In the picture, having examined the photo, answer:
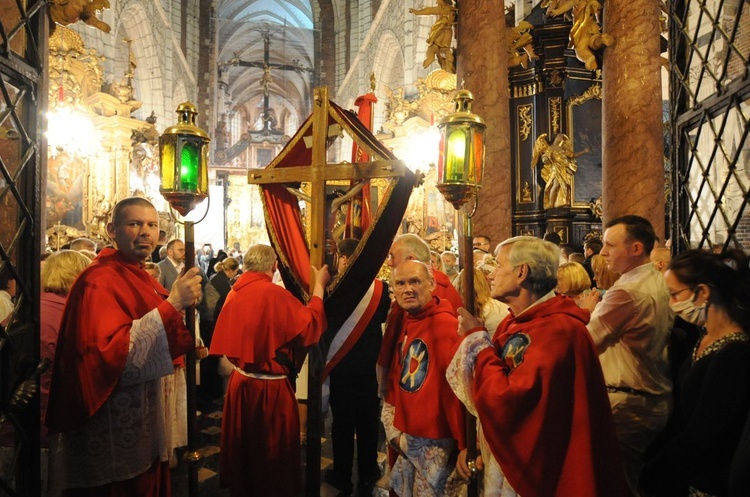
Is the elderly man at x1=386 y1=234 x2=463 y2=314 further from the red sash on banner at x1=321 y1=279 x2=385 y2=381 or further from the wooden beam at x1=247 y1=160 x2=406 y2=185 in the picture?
the wooden beam at x1=247 y1=160 x2=406 y2=185

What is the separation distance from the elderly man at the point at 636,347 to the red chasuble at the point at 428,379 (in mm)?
755

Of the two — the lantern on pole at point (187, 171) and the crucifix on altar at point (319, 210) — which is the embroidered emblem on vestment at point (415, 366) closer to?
the crucifix on altar at point (319, 210)

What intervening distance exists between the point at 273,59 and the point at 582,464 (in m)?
44.8

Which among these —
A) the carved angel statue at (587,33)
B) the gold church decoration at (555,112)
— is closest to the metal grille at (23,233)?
the carved angel statue at (587,33)

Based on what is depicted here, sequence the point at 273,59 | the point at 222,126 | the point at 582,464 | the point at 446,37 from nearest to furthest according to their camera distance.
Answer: the point at 582,464 < the point at 446,37 < the point at 222,126 < the point at 273,59

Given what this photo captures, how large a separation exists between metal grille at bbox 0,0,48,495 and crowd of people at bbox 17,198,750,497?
16cm

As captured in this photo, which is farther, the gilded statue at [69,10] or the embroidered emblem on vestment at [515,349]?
the gilded statue at [69,10]

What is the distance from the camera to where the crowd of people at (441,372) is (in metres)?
2.06

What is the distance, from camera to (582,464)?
206 centimetres

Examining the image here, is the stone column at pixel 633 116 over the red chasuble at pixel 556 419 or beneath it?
over

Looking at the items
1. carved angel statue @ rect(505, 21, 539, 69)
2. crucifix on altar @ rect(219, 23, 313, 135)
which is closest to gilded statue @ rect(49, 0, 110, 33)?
carved angel statue @ rect(505, 21, 539, 69)

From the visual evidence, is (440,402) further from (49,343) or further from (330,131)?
(49,343)

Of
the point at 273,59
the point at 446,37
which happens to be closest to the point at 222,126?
the point at 273,59

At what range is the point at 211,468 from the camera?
4.44 m
